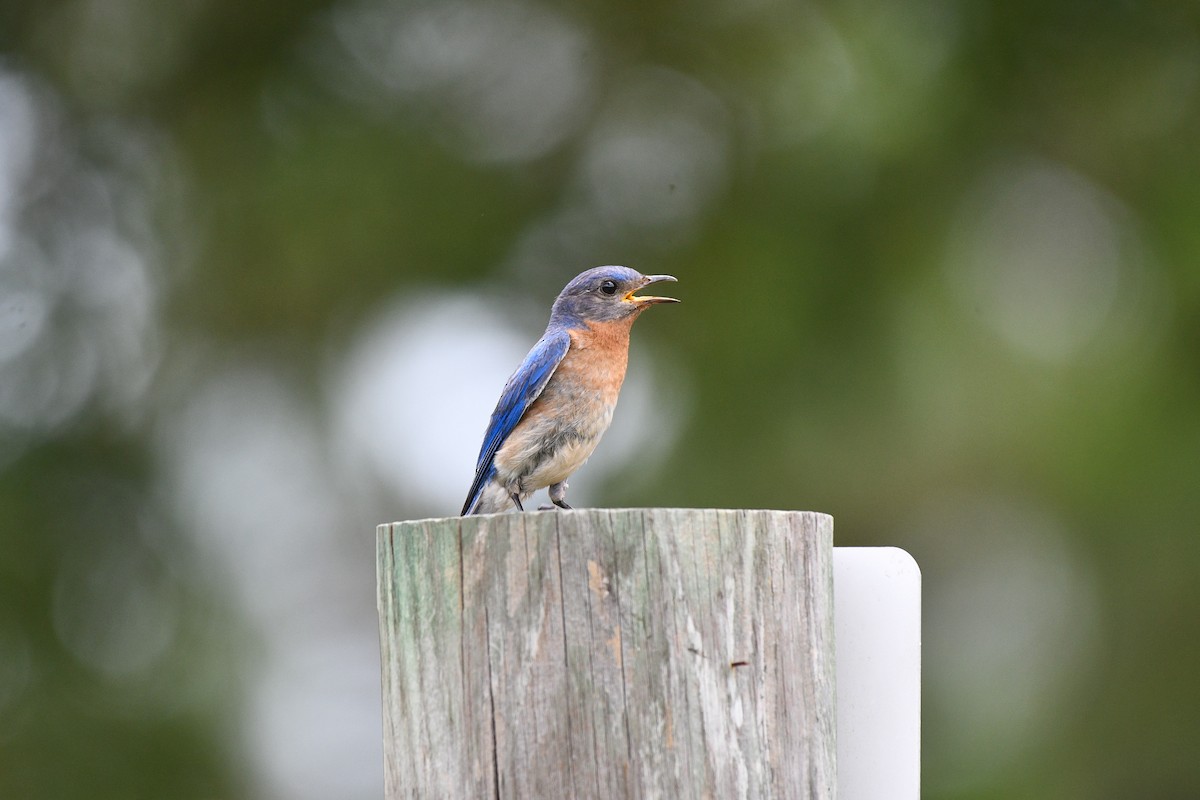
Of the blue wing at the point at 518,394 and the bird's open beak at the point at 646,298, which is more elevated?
the bird's open beak at the point at 646,298

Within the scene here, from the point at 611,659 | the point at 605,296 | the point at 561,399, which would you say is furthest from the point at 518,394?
the point at 611,659

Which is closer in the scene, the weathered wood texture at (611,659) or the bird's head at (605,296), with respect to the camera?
the weathered wood texture at (611,659)

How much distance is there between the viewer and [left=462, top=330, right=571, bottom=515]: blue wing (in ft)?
15.8

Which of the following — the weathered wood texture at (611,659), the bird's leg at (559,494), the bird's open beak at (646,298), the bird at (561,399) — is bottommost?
the weathered wood texture at (611,659)

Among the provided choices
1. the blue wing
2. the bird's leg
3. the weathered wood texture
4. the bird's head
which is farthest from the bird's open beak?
the weathered wood texture

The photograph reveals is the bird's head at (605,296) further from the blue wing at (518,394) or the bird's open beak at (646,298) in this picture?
the blue wing at (518,394)

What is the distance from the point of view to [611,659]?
2.32 meters

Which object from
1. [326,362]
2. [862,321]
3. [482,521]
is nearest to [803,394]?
[862,321]

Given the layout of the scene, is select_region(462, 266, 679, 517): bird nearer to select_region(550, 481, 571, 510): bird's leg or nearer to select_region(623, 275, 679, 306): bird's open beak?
select_region(623, 275, 679, 306): bird's open beak

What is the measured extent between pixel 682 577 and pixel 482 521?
37 cm

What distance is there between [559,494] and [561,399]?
0.57 metres

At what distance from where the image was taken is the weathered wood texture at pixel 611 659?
2.31 meters

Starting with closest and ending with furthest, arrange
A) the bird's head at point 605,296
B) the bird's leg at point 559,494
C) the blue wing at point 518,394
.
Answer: the blue wing at point 518,394
the bird's head at point 605,296
the bird's leg at point 559,494

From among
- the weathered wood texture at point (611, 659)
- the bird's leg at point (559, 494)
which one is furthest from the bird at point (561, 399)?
the weathered wood texture at point (611, 659)
